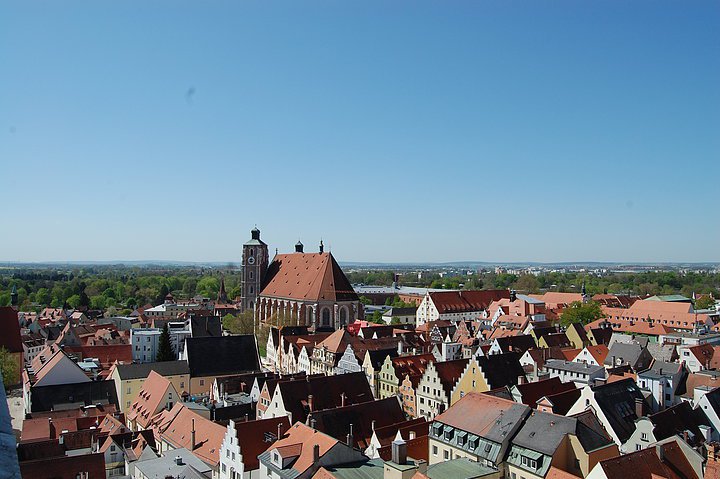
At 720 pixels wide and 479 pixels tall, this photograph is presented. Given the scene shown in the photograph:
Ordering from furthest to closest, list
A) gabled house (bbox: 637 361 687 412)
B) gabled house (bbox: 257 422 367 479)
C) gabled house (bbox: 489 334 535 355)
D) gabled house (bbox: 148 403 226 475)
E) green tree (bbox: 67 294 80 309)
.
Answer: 1. green tree (bbox: 67 294 80 309)
2. gabled house (bbox: 489 334 535 355)
3. gabled house (bbox: 637 361 687 412)
4. gabled house (bbox: 148 403 226 475)
5. gabled house (bbox: 257 422 367 479)

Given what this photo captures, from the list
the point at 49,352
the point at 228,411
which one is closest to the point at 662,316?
the point at 228,411

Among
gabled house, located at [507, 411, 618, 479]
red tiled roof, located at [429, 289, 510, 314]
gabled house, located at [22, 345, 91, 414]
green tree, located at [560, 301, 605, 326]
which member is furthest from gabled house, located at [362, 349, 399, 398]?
red tiled roof, located at [429, 289, 510, 314]

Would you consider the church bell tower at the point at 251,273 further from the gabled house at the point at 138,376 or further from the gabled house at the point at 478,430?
the gabled house at the point at 478,430

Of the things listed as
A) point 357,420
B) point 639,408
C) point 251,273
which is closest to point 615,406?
point 639,408

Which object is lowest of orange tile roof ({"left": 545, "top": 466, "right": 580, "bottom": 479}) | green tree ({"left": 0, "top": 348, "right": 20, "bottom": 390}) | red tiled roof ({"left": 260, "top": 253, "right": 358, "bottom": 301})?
green tree ({"left": 0, "top": 348, "right": 20, "bottom": 390})

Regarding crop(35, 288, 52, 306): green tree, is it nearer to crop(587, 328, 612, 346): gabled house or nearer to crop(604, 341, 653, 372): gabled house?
crop(587, 328, 612, 346): gabled house
